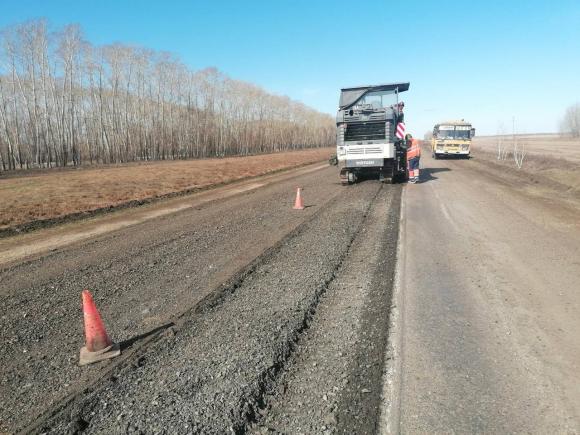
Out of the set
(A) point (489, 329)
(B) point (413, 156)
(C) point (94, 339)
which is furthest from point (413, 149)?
(C) point (94, 339)

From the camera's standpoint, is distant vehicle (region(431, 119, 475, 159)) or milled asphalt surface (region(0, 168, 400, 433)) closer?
milled asphalt surface (region(0, 168, 400, 433))

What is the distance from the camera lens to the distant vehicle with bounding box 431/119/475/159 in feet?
97.3

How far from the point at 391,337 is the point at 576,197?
12.4 m

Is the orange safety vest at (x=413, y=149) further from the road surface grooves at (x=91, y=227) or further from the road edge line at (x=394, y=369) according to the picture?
the road edge line at (x=394, y=369)

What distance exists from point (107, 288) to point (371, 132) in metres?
12.1

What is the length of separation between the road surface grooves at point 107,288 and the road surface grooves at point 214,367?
0.30m

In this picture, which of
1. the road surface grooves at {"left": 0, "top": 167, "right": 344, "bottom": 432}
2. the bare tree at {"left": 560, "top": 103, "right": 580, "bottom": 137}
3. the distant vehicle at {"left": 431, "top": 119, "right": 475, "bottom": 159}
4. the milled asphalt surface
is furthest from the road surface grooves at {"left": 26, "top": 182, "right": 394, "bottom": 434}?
the bare tree at {"left": 560, "top": 103, "right": 580, "bottom": 137}

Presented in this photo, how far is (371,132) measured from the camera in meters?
14.7

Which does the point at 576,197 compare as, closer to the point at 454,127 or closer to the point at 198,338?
the point at 198,338

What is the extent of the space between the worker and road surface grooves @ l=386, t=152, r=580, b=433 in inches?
318

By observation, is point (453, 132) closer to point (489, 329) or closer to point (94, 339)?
point (489, 329)

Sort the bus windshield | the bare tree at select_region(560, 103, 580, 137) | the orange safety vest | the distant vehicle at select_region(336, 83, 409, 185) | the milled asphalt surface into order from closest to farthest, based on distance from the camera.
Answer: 1. the milled asphalt surface
2. the distant vehicle at select_region(336, 83, 409, 185)
3. the orange safety vest
4. the bus windshield
5. the bare tree at select_region(560, 103, 580, 137)

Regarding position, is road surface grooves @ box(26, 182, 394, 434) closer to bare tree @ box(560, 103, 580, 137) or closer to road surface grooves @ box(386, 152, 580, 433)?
road surface grooves @ box(386, 152, 580, 433)

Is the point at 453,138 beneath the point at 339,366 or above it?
above
